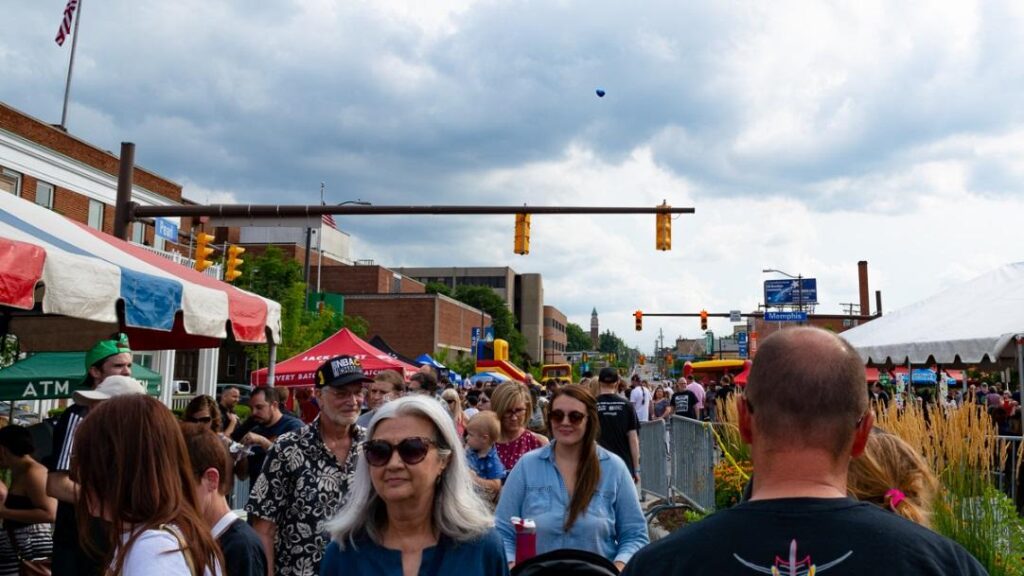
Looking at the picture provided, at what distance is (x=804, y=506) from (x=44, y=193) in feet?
117

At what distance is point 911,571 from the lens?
61.4 inches

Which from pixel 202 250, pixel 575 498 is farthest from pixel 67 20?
pixel 575 498

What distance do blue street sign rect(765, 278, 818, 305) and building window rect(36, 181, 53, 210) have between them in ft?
180

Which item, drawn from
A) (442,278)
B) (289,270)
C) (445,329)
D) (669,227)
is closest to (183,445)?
(669,227)

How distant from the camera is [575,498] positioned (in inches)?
167

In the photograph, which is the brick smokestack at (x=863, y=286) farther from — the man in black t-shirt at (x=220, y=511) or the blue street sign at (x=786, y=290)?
the man in black t-shirt at (x=220, y=511)

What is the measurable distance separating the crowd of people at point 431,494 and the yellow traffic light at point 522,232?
35.5 feet

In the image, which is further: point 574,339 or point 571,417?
point 574,339

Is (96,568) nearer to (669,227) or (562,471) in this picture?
(562,471)

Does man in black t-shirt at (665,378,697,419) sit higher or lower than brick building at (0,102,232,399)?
lower

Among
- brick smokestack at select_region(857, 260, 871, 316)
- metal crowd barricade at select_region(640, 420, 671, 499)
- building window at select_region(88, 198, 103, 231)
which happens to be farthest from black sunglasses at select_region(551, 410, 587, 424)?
brick smokestack at select_region(857, 260, 871, 316)

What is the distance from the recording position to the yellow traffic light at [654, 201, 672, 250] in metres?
16.6

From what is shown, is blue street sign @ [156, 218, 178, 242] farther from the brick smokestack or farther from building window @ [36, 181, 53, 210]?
the brick smokestack

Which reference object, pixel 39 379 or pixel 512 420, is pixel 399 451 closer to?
pixel 512 420
